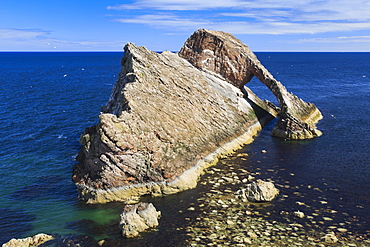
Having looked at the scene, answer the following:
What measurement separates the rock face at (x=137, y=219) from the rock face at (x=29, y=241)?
20.8 ft

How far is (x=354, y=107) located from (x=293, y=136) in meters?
30.5

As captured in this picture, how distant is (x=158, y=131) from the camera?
38.0 metres

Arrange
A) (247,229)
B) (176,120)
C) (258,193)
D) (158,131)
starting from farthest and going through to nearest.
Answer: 1. (176,120)
2. (158,131)
3. (258,193)
4. (247,229)

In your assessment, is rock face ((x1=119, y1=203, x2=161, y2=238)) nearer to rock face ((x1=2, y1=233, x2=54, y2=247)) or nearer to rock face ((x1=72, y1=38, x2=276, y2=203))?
rock face ((x1=72, y1=38, x2=276, y2=203))

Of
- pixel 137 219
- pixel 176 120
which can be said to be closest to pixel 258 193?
pixel 137 219

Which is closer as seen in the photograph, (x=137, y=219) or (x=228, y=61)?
(x=137, y=219)

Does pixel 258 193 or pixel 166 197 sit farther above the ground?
pixel 258 193

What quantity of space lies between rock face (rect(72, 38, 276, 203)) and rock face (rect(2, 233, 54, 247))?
279 inches

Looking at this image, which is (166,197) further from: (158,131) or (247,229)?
(247,229)

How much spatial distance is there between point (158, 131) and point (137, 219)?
13.0 m

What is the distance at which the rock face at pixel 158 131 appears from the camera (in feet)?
112

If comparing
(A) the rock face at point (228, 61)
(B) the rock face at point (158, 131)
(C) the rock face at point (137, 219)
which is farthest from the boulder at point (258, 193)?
(A) the rock face at point (228, 61)

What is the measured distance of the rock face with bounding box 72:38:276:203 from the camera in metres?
34.2

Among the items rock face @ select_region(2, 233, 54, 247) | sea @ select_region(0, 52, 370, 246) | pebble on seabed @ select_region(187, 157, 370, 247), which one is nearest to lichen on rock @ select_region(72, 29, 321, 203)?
sea @ select_region(0, 52, 370, 246)
